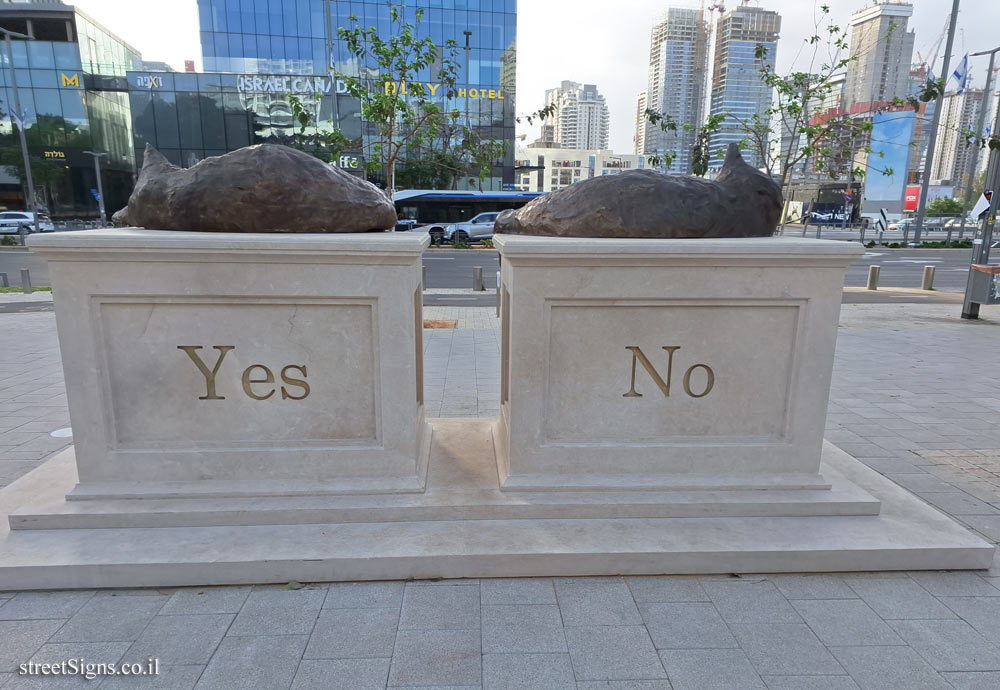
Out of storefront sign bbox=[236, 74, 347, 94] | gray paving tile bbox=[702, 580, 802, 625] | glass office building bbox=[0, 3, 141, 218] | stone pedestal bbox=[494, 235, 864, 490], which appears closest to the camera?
gray paving tile bbox=[702, 580, 802, 625]

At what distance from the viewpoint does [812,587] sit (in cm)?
302

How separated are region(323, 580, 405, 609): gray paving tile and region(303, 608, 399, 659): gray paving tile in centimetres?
4

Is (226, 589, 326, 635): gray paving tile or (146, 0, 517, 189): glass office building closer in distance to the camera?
(226, 589, 326, 635): gray paving tile

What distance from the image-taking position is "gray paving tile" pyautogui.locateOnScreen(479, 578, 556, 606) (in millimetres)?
2889

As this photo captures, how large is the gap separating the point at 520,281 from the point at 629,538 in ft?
5.14

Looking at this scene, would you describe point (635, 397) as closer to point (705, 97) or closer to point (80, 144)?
point (705, 97)

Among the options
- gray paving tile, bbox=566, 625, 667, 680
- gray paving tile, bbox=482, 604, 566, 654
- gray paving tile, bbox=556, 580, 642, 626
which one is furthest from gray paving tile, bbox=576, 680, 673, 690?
gray paving tile, bbox=556, 580, 642, 626

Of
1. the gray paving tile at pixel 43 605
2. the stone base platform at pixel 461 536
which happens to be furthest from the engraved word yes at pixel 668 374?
the gray paving tile at pixel 43 605

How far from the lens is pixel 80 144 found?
4053 centimetres

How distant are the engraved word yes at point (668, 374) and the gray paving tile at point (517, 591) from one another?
1.22 metres

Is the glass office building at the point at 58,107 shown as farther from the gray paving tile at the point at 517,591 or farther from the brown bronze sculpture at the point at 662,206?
the gray paving tile at the point at 517,591

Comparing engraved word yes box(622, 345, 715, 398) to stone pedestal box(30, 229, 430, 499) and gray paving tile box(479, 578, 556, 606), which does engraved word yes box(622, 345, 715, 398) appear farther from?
stone pedestal box(30, 229, 430, 499)

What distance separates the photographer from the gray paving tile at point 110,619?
103 inches

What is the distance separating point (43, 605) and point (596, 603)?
271 centimetres
